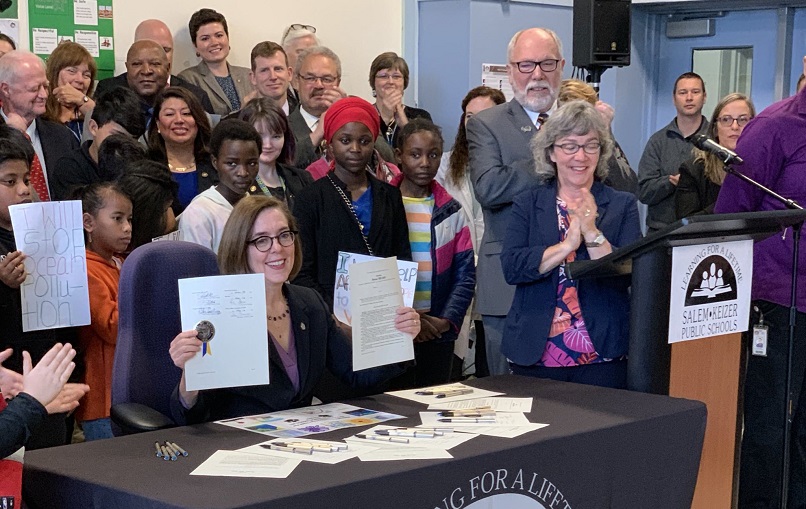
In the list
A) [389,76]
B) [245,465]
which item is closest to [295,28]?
[389,76]

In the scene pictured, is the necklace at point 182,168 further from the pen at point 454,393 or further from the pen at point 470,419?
the pen at point 470,419

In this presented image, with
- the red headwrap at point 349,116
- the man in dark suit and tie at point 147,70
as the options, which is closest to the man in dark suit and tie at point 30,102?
the man in dark suit and tie at point 147,70

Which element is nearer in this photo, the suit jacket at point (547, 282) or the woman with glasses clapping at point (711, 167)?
the suit jacket at point (547, 282)

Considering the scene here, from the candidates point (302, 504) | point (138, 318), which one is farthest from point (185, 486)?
point (138, 318)

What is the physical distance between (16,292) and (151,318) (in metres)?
0.52

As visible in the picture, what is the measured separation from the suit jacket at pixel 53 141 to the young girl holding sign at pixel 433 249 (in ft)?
4.46

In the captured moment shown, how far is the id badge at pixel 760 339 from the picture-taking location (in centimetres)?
349

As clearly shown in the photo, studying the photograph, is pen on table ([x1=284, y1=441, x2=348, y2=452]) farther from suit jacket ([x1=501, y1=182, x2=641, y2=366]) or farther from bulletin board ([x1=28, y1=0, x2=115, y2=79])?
bulletin board ([x1=28, y1=0, x2=115, y2=79])

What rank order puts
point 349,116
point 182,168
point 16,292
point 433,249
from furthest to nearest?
point 182,168
point 433,249
point 349,116
point 16,292

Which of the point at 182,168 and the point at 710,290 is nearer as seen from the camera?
the point at 710,290

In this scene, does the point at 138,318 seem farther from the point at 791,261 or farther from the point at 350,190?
the point at 791,261

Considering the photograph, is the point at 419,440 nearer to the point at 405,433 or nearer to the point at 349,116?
the point at 405,433

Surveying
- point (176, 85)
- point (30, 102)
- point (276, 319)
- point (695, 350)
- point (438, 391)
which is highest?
point (176, 85)

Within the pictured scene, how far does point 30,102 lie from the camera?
439 cm
